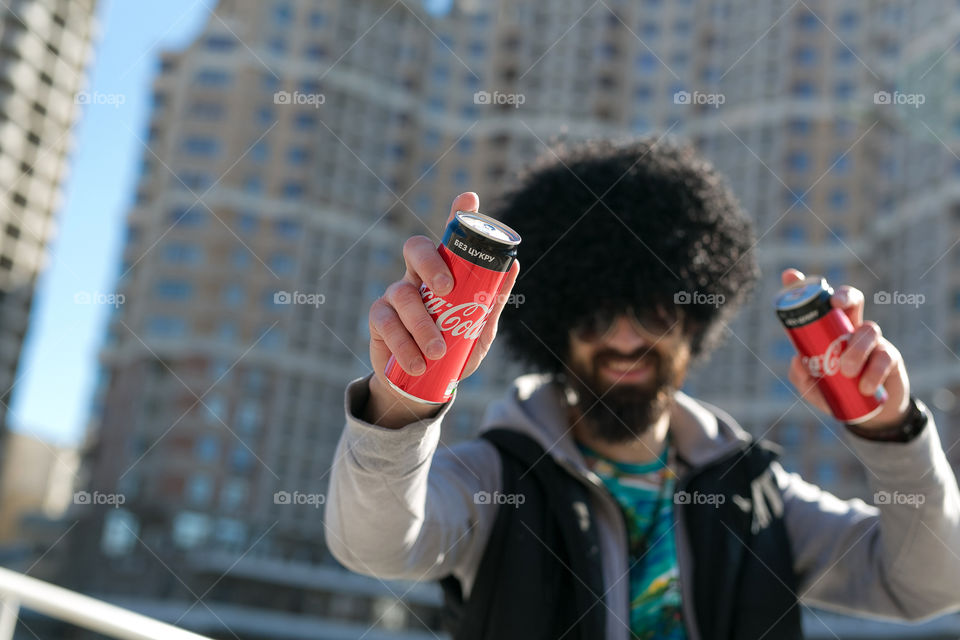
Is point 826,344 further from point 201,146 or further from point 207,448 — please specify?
point 201,146

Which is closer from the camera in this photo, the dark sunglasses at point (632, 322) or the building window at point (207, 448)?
the dark sunglasses at point (632, 322)

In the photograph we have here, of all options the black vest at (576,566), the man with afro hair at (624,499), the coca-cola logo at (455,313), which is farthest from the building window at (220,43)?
the coca-cola logo at (455,313)

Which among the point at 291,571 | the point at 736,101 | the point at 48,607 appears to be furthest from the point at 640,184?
the point at 736,101

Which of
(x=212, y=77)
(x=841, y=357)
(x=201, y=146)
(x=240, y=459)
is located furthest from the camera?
(x=212, y=77)

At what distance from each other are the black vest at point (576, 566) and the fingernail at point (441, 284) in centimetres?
62

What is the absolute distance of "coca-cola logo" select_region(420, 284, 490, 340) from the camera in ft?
4.01

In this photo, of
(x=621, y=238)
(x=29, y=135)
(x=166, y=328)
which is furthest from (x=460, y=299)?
(x=29, y=135)

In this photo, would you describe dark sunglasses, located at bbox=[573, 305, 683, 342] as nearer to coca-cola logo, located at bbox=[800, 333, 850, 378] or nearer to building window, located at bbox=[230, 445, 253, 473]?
coca-cola logo, located at bbox=[800, 333, 850, 378]

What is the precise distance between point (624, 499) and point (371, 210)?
30226mm

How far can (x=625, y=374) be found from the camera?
73.3 inches

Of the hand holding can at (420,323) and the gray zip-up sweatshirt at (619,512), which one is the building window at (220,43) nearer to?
the gray zip-up sweatshirt at (619,512)

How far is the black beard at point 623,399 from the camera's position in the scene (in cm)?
185

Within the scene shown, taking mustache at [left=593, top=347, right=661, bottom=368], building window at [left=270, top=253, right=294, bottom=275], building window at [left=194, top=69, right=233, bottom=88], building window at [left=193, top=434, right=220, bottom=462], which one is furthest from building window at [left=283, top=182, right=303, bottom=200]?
mustache at [left=593, top=347, right=661, bottom=368]

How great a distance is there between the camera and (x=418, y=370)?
1.21m
